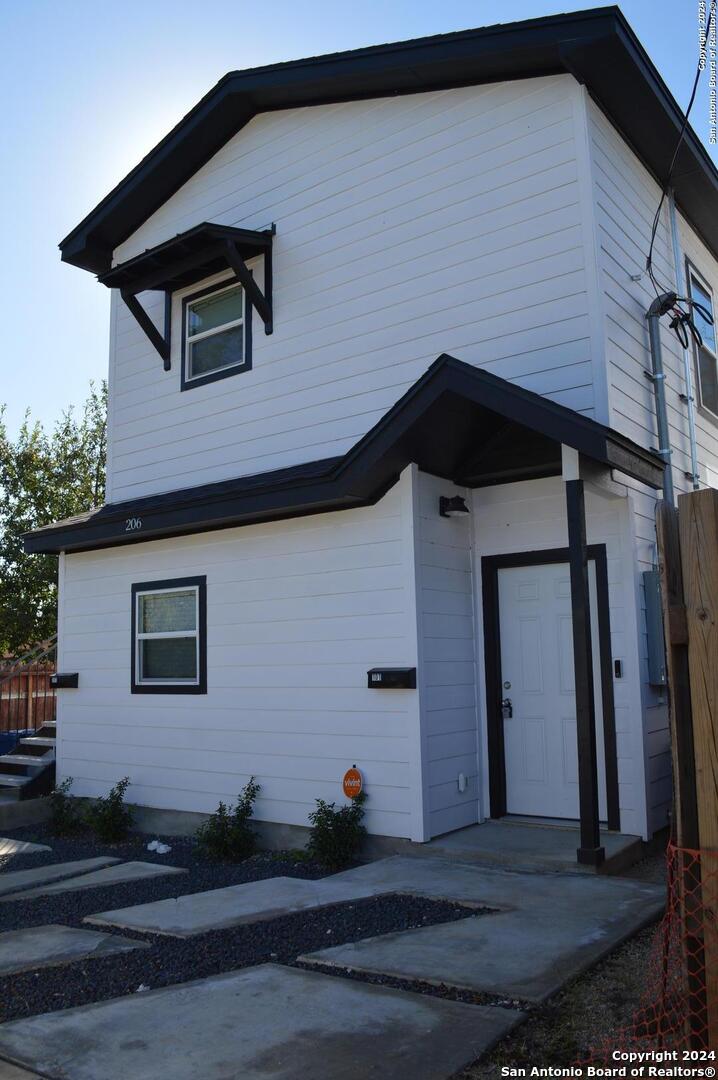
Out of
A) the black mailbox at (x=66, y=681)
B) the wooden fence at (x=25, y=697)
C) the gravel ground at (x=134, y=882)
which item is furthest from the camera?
the wooden fence at (x=25, y=697)

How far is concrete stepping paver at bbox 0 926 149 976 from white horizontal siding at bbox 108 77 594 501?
457 centimetres

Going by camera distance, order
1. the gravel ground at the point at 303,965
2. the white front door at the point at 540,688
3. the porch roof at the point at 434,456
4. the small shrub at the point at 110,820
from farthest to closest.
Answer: the small shrub at the point at 110,820, the white front door at the point at 540,688, the porch roof at the point at 434,456, the gravel ground at the point at 303,965

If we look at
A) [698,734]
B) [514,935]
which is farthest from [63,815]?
[698,734]

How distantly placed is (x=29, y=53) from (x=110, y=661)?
6.25 meters

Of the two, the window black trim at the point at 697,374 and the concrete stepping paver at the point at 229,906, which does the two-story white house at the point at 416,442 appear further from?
→ the concrete stepping paver at the point at 229,906

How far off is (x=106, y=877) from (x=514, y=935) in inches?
145

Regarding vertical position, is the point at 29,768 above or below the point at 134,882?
above

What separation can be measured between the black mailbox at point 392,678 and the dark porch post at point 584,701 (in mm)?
1519

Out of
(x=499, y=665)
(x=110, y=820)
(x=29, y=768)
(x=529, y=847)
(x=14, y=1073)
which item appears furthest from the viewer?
(x=29, y=768)

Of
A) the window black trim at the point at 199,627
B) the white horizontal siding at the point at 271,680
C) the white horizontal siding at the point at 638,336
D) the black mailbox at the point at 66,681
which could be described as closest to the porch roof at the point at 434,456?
the white horizontal siding at the point at 271,680

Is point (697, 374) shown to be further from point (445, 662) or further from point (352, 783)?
point (352, 783)

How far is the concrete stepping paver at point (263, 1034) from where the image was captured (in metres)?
3.25

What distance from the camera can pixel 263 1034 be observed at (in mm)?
3539

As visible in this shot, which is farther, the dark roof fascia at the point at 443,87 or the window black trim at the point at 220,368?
the window black trim at the point at 220,368
